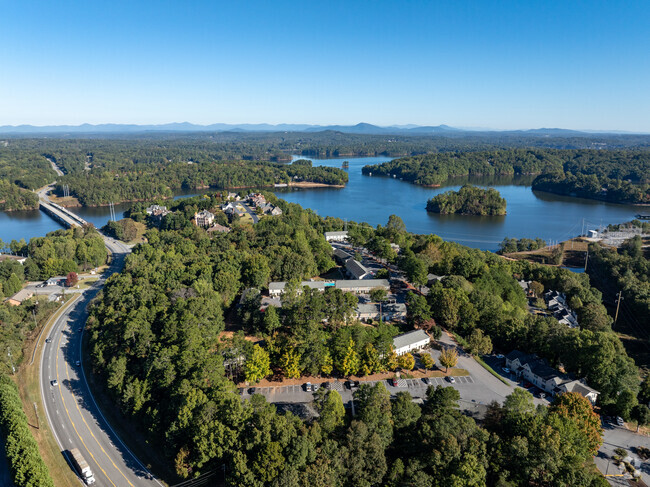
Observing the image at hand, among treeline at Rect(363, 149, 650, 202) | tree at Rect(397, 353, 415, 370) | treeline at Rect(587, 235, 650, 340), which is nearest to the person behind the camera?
tree at Rect(397, 353, 415, 370)

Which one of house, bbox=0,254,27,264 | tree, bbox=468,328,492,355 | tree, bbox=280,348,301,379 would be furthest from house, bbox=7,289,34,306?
tree, bbox=468,328,492,355

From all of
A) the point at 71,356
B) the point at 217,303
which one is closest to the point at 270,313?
the point at 217,303

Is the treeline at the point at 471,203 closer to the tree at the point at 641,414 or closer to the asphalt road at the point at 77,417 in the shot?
the tree at the point at 641,414


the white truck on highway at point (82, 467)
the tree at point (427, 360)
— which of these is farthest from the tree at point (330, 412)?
the white truck on highway at point (82, 467)

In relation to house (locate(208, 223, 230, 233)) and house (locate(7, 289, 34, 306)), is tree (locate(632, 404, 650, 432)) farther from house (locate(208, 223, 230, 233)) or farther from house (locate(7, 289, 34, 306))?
house (locate(208, 223, 230, 233))

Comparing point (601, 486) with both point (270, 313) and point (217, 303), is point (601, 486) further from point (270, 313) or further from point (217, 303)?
point (217, 303)

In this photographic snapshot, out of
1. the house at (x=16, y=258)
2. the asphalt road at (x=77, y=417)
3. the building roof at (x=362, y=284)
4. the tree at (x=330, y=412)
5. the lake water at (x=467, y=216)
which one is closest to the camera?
the tree at (x=330, y=412)

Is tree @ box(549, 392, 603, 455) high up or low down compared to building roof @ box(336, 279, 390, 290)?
down
